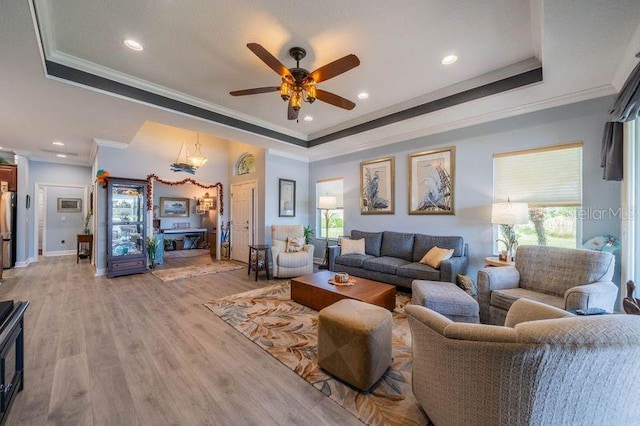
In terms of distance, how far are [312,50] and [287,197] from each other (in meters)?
3.85

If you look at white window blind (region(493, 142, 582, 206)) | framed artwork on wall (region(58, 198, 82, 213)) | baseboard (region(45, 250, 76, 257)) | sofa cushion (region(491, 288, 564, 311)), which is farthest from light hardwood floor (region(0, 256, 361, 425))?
framed artwork on wall (region(58, 198, 82, 213))

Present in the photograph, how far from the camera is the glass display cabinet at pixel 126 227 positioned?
495 centimetres

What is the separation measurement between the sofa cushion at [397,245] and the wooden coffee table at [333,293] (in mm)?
1395

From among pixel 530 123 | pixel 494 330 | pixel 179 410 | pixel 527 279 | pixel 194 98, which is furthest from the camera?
pixel 194 98

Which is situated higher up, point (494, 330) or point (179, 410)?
point (494, 330)

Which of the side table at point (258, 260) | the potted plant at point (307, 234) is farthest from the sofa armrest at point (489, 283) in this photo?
the potted plant at point (307, 234)

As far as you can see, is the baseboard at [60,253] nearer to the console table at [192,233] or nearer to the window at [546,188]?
the console table at [192,233]

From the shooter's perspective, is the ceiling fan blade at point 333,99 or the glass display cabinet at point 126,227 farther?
the glass display cabinet at point 126,227

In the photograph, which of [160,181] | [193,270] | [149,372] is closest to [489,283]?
[149,372]

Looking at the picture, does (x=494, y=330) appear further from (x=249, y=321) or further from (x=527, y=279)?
(x=249, y=321)

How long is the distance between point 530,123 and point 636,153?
3.87 ft

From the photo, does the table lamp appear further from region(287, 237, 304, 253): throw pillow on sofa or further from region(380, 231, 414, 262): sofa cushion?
region(287, 237, 304, 253): throw pillow on sofa

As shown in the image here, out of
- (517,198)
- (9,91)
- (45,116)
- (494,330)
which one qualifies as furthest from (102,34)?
(517,198)

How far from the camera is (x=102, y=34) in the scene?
237cm
